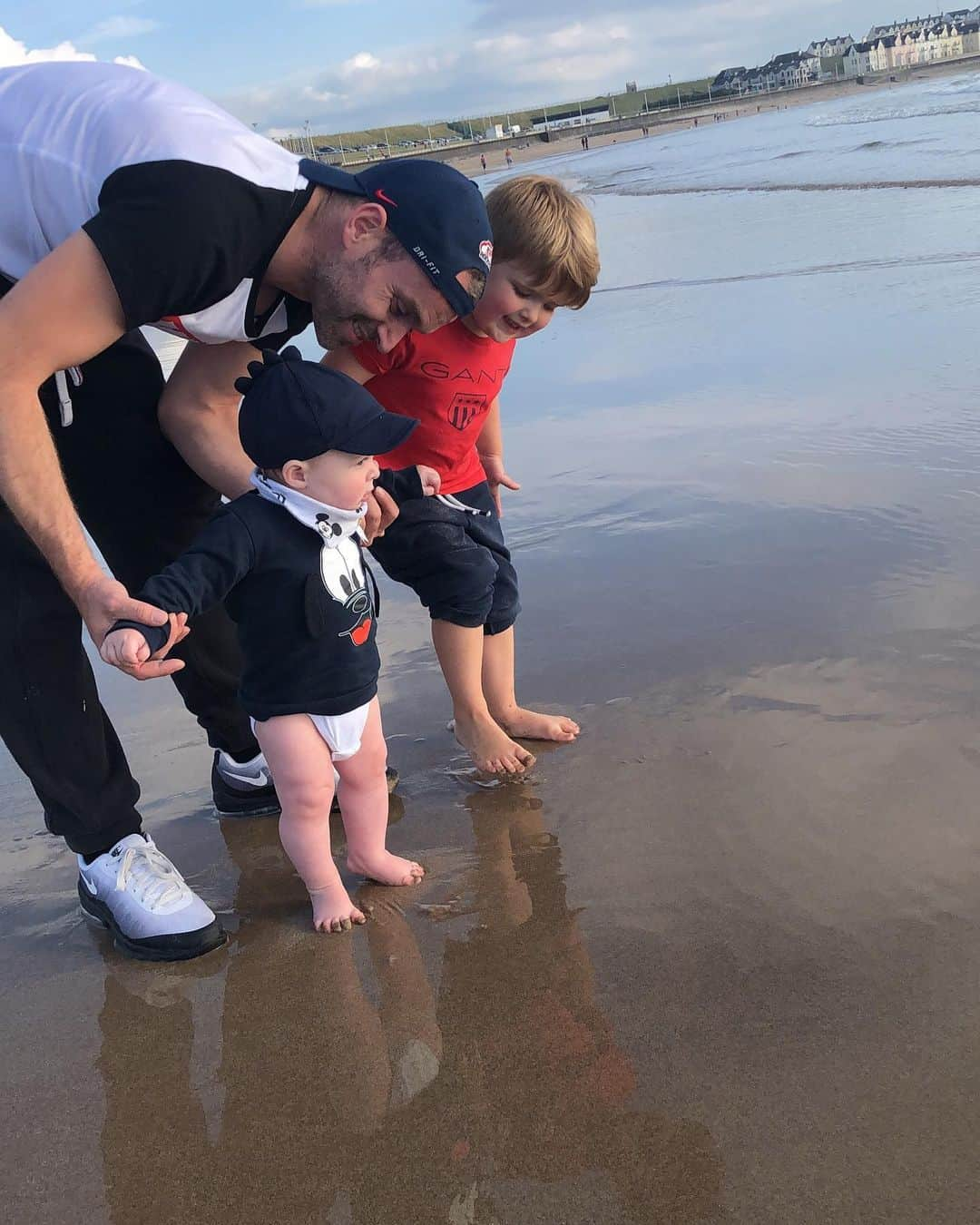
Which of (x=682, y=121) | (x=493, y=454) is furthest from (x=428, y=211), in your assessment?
(x=682, y=121)

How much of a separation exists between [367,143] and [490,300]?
144 meters

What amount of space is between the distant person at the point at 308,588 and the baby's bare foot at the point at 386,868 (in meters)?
0.10

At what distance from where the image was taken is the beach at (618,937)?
1544mm

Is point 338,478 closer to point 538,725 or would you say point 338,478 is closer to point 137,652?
point 137,652

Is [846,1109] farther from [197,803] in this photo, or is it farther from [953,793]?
[197,803]

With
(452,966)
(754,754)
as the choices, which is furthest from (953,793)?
(452,966)

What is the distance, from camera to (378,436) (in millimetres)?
2129

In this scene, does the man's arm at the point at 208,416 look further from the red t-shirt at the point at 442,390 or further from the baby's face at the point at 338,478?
the red t-shirt at the point at 442,390

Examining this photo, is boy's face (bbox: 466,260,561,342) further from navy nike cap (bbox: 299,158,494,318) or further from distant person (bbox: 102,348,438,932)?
distant person (bbox: 102,348,438,932)

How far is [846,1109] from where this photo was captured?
1552mm

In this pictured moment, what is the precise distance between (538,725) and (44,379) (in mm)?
1542

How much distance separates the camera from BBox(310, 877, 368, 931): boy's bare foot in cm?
221

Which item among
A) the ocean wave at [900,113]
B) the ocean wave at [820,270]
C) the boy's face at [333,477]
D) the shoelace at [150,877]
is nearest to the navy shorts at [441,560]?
the boy's face at [333,477]

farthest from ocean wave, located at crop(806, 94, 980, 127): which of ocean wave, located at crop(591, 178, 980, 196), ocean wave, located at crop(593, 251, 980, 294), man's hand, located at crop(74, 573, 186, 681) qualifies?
man's hand, located at crop(74, 573, 186, 681)
